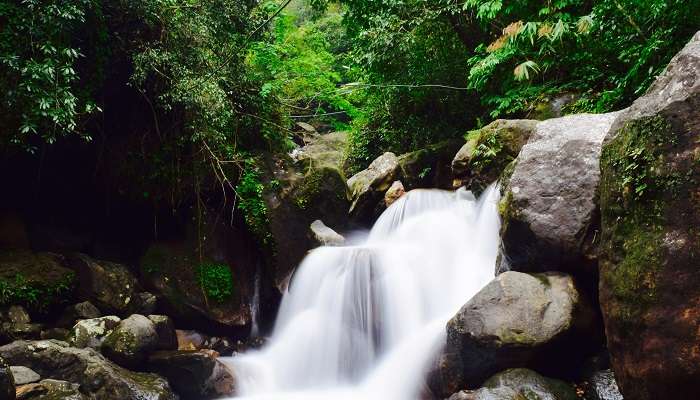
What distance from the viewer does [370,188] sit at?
10.1 m

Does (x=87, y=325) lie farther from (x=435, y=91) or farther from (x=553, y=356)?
(x=435, y=91)

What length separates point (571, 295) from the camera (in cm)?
416

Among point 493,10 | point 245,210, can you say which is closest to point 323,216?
point 245,210

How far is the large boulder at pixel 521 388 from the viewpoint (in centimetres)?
370

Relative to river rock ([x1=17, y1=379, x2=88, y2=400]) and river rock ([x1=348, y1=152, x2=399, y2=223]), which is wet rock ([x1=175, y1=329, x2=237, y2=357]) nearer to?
river rock ([x1=17, y1=379, x2=88, y2=400])

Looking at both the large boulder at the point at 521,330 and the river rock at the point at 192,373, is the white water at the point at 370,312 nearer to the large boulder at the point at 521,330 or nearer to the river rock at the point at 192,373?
the river rock at the point at 192,373

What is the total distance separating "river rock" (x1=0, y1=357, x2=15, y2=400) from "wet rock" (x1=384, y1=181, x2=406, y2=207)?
23.6 ft

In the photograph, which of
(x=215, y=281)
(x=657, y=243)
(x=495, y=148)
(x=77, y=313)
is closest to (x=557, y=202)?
(x=657, y=243)

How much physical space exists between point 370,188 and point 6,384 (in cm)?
731

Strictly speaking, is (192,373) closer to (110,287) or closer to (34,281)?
(110,287)

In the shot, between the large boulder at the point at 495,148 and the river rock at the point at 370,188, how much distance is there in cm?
249

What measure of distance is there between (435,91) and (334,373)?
7422mm

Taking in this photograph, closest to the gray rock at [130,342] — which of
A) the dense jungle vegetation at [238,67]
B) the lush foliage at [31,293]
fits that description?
the lush foliage at [31,293]

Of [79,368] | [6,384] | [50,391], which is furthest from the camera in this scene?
[79,368]
